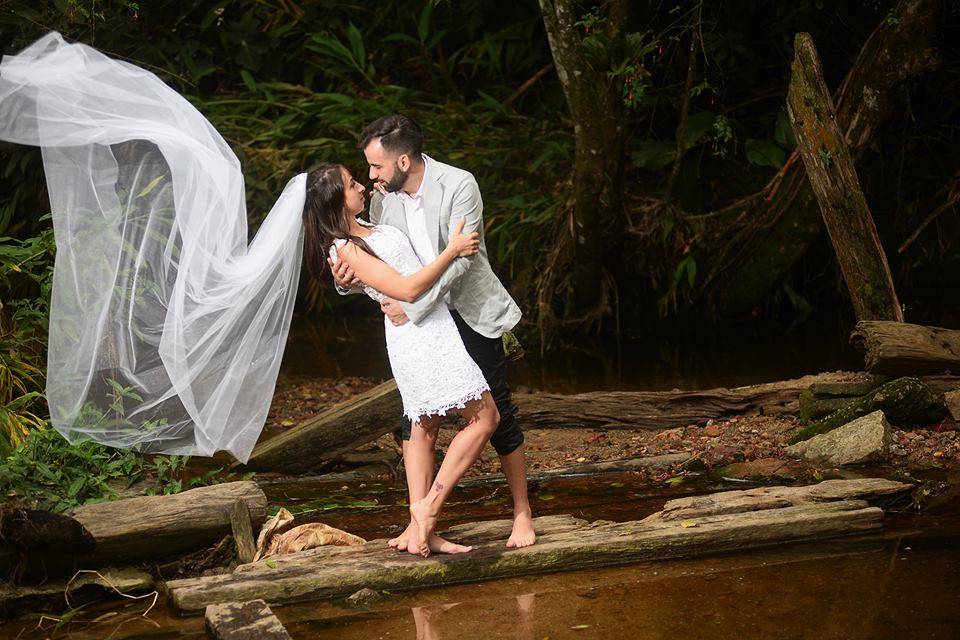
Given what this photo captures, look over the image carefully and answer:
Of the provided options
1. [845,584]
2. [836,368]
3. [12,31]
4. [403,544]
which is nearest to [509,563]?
[403,544]

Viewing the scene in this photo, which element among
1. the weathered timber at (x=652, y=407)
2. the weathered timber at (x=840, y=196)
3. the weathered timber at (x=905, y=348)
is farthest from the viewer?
the weathered timber at (x=652, y=407)

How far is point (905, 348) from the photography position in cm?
596

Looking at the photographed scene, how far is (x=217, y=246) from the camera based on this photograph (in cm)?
454

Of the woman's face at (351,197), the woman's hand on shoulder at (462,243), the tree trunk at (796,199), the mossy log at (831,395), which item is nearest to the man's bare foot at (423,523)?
the woman's hand on shoulder at (462,243)

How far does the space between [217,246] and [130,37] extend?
708cm

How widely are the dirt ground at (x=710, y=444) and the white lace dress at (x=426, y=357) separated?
1788 millimetres

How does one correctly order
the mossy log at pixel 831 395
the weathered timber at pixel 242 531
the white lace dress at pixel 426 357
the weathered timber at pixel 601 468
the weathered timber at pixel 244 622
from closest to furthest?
the weathered timber at pixel 244 622, the white lace dress at pixel 426 357, the weathered timber at pixel 242 531, the weathered timber at pixel 601 468, the mossy log at pixel 831 395

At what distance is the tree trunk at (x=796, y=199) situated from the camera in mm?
7523

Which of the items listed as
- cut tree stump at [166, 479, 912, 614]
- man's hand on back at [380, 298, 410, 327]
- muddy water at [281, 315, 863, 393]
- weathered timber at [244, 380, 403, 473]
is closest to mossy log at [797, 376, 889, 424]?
cut tree stump at [166, 479, 912, 614]

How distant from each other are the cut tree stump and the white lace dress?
62cm

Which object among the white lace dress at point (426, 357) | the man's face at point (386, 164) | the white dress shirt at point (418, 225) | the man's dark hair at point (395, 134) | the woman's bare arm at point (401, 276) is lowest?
the white lace dress at point (426, 357)

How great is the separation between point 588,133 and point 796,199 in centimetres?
207

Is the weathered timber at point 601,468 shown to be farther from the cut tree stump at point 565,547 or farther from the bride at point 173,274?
the bride at point 173,274

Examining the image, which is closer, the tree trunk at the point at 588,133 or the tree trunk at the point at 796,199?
the tree trunk at the point at 796,199
